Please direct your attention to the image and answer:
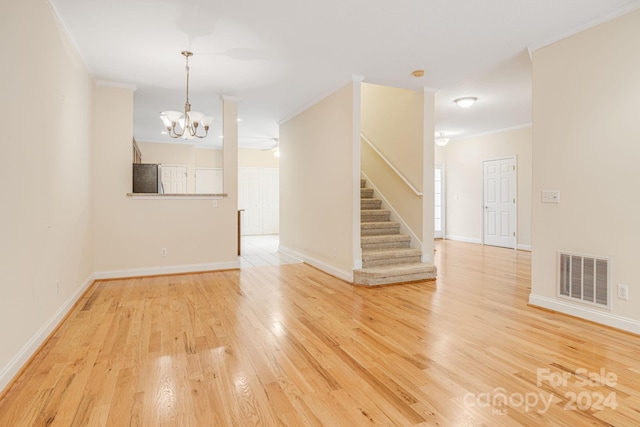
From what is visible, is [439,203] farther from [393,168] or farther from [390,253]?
[390,253]

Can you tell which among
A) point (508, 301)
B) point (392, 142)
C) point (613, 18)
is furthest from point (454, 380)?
point (392, 142)

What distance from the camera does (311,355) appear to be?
2.50 metres

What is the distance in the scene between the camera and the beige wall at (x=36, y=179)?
212 centimetres

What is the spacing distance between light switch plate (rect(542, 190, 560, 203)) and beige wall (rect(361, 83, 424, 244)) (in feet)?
5.94

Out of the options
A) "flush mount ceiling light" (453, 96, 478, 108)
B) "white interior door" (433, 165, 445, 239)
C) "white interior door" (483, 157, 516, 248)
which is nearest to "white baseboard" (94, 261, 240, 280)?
"flush mount ceiling light" (453, 96, 478, 108)

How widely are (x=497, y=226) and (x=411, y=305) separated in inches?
225

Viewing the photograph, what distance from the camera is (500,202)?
8.27 meters

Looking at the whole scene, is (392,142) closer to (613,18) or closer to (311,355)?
(613,18)

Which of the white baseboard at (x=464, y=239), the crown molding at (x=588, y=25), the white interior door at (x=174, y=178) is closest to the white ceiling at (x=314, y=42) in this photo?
the crown molding at (x=588, y=25)

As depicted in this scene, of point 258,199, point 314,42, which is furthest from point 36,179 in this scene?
point 258,199

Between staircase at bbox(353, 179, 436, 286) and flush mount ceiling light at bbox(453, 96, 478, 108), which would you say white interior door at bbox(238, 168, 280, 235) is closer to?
staircase at bbox(353, 179, 436, 286)

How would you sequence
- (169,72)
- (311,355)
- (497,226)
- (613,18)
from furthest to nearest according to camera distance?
1. (497,226)
2. (169,72)
3. (613,18)
4. (311,355)

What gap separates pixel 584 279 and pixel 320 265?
3.39 meters

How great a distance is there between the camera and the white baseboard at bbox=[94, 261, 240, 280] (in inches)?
192
